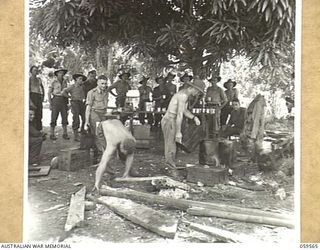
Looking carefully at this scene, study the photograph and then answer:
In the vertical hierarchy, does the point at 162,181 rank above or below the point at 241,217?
above

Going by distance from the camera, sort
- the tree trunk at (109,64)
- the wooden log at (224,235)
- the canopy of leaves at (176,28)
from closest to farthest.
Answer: the wooden log at (224,235), the canopy of leaves at (176,28), the tree trunk at (109,64)

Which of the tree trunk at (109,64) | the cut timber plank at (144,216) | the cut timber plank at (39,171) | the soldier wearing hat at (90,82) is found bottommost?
the cut timber plank at (144,216)

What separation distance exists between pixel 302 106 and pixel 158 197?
1.29 meters

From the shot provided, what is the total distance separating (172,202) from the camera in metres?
3.19

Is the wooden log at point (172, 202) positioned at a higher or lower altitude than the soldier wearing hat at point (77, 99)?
lower

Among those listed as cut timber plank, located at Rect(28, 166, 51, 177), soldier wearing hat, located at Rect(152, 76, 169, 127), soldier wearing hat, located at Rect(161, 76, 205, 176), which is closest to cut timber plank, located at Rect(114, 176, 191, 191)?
soldier wearing hat, located at Rect(161, 76, 205, 176)

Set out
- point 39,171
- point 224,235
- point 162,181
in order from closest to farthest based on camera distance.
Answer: point 224,235
point 39,171
point 162,181

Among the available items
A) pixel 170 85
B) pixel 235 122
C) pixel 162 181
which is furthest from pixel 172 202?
pixel 170 85

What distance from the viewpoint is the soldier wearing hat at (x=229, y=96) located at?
3242 mm

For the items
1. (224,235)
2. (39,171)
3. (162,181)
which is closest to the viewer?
(224,235)

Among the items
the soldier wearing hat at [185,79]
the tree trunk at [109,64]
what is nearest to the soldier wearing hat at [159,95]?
A: the soldier wearing hat at [185,79]

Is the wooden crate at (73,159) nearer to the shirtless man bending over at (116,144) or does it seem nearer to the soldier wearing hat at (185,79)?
the shirtless man bending over at (116,144)

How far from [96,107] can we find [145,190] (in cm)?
76

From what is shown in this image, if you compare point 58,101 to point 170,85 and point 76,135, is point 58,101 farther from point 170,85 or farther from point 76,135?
point 170,85
